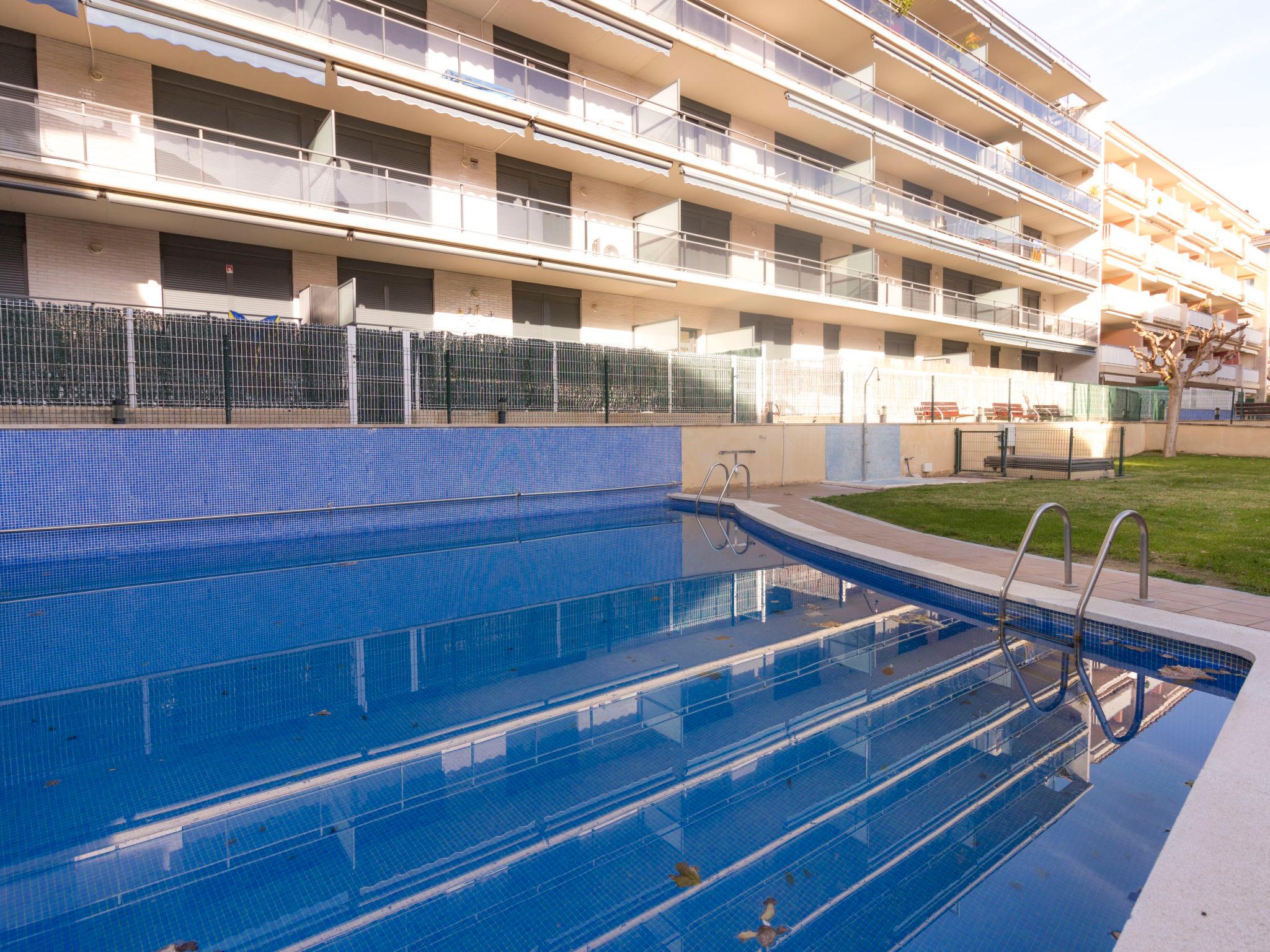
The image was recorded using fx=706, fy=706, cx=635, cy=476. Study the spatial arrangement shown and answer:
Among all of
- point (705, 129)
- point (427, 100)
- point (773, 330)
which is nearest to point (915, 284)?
point (773, 330)

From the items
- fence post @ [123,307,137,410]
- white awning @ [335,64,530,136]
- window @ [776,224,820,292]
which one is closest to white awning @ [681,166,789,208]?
window @ [776,224,820,292]

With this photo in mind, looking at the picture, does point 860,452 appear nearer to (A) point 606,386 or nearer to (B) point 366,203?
(A) point 606,386

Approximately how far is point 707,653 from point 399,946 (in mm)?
3034

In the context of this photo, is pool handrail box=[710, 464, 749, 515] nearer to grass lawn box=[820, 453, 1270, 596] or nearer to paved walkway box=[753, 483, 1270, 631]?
paved walkway box=[753, 483, 1270, 631]

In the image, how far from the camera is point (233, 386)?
1033 cm

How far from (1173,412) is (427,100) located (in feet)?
74.0

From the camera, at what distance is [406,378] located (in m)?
11.7

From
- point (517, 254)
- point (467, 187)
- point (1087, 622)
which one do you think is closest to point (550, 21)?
point (467, 187)

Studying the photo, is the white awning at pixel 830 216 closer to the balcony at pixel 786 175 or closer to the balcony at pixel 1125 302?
the balcony at pixel 786 175

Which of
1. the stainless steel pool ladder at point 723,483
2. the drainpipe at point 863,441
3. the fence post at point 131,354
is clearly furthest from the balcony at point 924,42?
the fence post at point 131,354

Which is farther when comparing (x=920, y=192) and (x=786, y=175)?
(x=920, y=192)

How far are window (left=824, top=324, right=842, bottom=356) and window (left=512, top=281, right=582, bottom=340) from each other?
31.1 ft

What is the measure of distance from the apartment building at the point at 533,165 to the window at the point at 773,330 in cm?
8

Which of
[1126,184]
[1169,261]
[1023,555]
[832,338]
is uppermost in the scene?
[1126,184]
